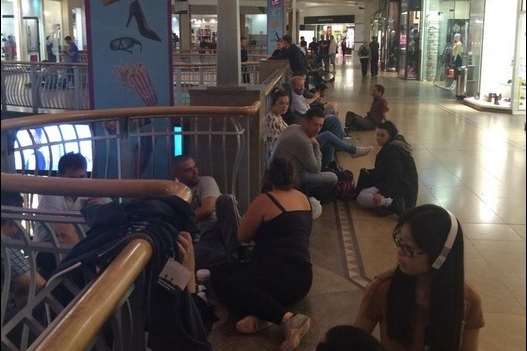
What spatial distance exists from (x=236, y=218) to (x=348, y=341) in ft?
8.27

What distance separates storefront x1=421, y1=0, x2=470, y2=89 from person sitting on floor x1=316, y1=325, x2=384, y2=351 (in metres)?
16.7

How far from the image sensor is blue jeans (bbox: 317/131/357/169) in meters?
7.68

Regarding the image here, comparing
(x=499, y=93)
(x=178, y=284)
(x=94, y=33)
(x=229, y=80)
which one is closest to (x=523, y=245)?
(x=178, y=284)

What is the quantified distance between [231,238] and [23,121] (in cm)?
158

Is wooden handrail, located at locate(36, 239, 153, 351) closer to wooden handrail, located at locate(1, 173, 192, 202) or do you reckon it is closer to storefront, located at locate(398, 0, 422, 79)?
wooden handrail, located at locate(1, 173, 192, 202)

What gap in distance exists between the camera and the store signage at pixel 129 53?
5121 millimetres

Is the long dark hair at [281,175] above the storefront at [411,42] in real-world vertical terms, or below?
below

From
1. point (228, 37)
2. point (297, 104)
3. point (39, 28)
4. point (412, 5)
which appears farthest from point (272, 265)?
point (412, 5)

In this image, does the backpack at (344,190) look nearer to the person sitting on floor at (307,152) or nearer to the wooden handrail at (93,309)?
the person sitting on floor at (307,152)

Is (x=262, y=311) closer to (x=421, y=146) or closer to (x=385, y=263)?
(x=385, y=263)

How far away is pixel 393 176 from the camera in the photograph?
6.29 m

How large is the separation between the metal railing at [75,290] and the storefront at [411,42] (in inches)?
934

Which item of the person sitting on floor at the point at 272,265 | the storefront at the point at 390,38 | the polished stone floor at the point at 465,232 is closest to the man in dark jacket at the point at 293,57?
the polished stone floor at the point at 465,232

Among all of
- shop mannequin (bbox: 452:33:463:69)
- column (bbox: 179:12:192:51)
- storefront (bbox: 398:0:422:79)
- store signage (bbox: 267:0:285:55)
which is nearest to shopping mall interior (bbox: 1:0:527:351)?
shop mannequin (bbox: 452:33:463:69)
